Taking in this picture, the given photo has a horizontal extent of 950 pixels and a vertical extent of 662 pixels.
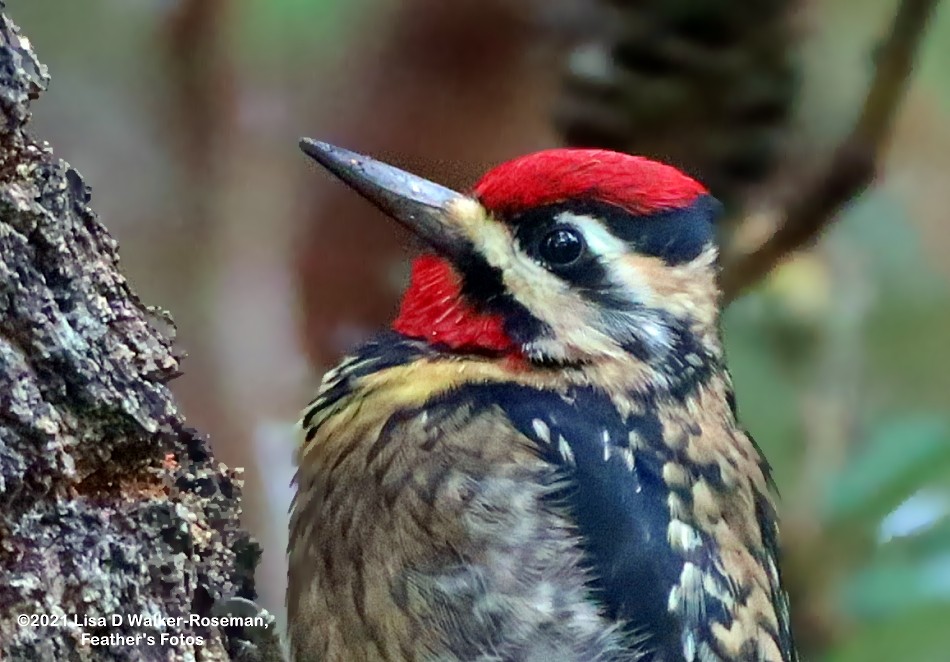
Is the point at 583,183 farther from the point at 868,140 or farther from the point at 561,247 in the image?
the point at 868,140

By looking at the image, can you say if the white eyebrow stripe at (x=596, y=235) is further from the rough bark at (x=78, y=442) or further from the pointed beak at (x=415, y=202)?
the rough bark at (x=78, y=442)

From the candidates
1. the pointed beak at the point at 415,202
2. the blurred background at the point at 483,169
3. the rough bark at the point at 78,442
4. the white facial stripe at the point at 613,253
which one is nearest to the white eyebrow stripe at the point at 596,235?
the white facial stripe at the point at 613,253

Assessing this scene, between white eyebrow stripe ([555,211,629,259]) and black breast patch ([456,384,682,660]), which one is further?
white eyebrow stripe ([555,211,629,259])

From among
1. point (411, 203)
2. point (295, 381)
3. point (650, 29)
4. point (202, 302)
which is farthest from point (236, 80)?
point (411, 203)

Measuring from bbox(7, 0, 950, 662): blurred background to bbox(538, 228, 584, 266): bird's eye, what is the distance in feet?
2.45

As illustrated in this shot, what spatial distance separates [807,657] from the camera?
2.21 metres

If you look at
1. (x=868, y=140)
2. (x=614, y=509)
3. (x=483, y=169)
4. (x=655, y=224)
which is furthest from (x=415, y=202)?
(x=483, y=169)

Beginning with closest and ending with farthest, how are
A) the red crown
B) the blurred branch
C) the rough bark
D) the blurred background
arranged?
the rough bark, the red crown, the blurred branch, the blurred background

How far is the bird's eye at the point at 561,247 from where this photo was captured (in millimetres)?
1338

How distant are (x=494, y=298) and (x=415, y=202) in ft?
0.46

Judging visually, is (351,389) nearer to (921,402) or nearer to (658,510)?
(658,510)

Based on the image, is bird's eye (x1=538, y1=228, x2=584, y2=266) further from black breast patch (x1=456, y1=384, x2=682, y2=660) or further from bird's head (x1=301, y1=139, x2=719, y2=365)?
black breast patch (x1=456, y1=384, x2=682, y2=660)

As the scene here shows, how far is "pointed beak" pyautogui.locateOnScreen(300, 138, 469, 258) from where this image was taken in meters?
1.32

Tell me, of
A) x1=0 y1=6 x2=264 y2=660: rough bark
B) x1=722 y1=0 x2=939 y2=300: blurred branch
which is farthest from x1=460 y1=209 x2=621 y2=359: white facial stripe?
x1=722 y1=0 x2=939 y2=300: blurred branch
